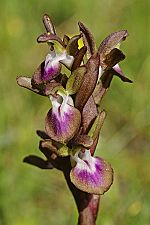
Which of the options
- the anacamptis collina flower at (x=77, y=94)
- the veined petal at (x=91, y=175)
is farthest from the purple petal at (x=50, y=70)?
the veined petal at (x=91, y=175)

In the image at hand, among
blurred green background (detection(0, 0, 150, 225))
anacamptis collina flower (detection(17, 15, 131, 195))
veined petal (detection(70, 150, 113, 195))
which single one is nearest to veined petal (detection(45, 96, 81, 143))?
anacamptis collina flower (detection(17, 15, 131, 195))

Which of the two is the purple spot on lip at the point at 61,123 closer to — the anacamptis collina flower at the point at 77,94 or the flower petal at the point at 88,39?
the anacamptis collina flower at the point at 77,94

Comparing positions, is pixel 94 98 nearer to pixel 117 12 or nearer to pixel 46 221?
pixel 46 221

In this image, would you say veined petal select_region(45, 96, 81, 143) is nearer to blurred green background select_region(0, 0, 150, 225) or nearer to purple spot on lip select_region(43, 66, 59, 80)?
purple spot on lip select_region(43, 66, 59, 80)

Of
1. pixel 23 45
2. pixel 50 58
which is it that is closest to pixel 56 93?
pixel 50 58

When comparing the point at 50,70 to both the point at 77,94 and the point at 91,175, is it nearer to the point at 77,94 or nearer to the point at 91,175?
the point at 77,94
